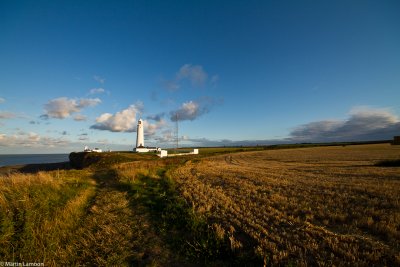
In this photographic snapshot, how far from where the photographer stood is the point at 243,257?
5.95 meters

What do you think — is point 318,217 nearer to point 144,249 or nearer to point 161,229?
point 161,229

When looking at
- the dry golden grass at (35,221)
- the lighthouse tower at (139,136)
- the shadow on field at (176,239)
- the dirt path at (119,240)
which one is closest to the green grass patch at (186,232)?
the shadow on field at (176,239)

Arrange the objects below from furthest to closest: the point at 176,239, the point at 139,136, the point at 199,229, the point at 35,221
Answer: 1. the point at 139,136
2. the point at 35,221
3. the point at 199,229
4. the point at 176,239

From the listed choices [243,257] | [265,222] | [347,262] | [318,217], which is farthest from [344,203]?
[243,257]

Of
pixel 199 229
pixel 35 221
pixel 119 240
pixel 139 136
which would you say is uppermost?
pixel 139 136

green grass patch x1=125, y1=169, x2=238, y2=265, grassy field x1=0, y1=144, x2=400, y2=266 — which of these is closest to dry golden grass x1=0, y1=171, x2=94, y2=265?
grassy field x1=0, y1=144, x2=400, y2=266

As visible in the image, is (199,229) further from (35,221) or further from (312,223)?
(35,221)

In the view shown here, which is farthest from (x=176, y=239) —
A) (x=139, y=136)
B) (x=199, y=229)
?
(x=139, y=136)

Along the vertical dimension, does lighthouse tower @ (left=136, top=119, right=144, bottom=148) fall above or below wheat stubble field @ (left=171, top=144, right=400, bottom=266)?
above

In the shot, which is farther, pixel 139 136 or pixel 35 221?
pixel 139 136

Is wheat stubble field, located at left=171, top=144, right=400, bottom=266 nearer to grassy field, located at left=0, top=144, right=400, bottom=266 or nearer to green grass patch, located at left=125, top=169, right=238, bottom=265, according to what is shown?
grassy field, located at left=0, top=144, right=400, bottom=266

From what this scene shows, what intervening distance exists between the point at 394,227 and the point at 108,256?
9.31 meters

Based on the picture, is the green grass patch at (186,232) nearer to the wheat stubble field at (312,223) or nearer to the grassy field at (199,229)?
the grassy field at (199,229)

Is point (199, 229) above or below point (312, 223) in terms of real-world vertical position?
above
